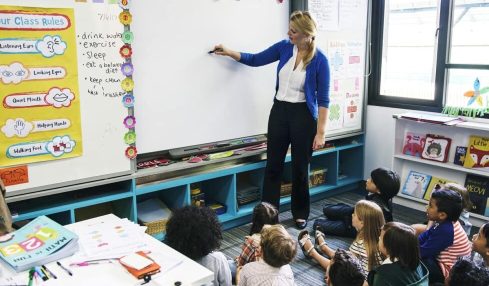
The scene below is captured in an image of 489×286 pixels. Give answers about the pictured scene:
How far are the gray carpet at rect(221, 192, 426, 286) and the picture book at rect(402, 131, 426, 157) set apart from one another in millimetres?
459

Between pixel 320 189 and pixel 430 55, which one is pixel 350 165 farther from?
pixel 430 55

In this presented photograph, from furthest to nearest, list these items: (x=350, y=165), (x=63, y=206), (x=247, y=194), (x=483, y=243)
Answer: (x=350, y=165)
(x=247, y=194)
(x=63, y=206)
(x=483, y=243)

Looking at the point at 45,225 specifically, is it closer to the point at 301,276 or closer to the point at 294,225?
the point at 301,276

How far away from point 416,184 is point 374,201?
1.03 m

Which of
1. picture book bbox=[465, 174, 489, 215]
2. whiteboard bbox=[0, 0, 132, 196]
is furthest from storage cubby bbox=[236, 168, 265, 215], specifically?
picture book bbox=[465, 174, 489, 215]

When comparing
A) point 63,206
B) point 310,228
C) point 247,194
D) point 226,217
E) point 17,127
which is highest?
point 17,127

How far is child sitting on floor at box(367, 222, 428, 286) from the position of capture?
72.9 inches

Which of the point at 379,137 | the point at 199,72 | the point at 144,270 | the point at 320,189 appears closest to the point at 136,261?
the point at 144,270

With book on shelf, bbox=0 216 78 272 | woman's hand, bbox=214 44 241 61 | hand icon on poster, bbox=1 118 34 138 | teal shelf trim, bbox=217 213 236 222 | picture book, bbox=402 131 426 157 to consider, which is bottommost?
teal shelf trim, bbox=217 213 236 222

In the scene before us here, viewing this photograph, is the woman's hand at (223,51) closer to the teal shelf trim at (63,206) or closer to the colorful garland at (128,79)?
the colorful garland at (128,79)

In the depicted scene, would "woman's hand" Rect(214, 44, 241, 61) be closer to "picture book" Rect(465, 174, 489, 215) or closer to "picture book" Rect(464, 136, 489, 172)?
"picture book" Rect(464, 136, 489, 172)

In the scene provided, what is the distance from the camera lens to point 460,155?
3516 millimetres

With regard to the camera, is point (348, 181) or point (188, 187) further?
point (348, 181)

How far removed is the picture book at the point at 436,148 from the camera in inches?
142
